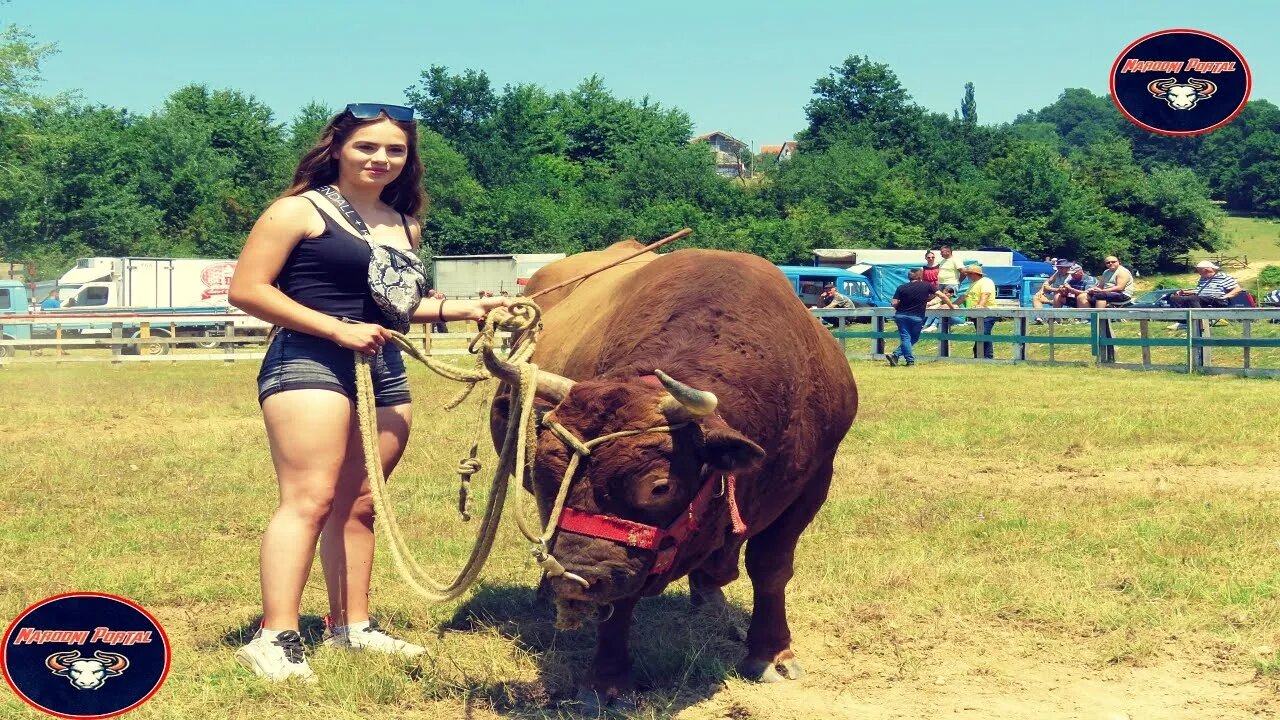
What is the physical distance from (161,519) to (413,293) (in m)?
3.96

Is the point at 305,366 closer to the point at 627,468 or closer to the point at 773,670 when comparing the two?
the point at 627,468

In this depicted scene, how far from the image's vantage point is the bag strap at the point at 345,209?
4652mm

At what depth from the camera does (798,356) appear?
4.70 meters

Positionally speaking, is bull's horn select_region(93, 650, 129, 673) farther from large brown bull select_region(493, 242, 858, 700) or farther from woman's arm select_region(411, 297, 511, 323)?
woman's arm select_region(411, 297, 511, 323)

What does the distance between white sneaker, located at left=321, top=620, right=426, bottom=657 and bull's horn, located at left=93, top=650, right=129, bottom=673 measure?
1.22 m

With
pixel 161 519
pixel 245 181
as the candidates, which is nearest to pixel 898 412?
pixel 161 519

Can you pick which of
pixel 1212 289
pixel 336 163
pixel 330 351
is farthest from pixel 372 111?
pixel 1212 289

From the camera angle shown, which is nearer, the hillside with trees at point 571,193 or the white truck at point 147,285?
the white truck at point 147,285

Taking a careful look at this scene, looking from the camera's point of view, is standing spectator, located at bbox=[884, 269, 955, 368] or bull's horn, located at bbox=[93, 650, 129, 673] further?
standing spectator, located at bbox=[884, 269, 955, 368]

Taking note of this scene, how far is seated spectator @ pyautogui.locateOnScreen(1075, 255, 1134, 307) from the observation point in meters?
21.0

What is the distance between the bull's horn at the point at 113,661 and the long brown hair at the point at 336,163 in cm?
182

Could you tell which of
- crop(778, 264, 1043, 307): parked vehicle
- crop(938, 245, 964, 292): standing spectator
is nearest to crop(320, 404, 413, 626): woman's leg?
crop(938, 245, 964, 292): standing spectator

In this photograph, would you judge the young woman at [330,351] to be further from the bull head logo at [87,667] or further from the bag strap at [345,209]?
the bull head logo at [87,667]

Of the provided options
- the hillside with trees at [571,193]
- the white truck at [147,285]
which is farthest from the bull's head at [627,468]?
the hillside with trees at [571,193]
